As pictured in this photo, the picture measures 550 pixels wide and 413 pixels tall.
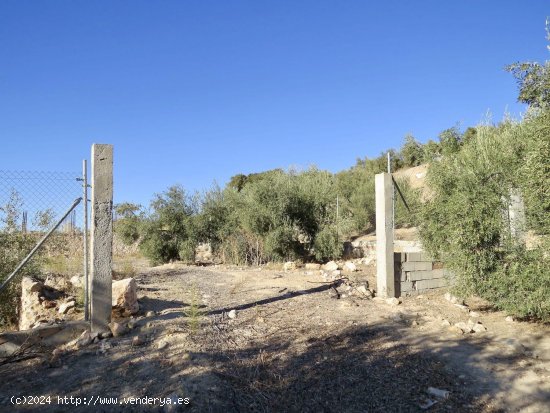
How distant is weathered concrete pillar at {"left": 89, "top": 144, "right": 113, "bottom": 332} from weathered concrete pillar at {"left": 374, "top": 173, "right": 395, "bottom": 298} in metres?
5.25

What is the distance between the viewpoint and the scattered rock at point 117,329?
5.27 meters

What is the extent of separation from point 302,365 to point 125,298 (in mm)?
3290

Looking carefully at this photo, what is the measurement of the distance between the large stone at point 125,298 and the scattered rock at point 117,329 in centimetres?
82

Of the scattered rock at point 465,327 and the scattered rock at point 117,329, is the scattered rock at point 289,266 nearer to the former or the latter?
the scattered rock at point 465,327

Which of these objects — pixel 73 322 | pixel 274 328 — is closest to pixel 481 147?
pixel 274 328

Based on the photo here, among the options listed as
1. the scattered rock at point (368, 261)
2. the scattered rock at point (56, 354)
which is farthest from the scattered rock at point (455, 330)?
the scattered rock at point (368, 261)

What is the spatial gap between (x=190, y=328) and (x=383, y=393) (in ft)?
9.12

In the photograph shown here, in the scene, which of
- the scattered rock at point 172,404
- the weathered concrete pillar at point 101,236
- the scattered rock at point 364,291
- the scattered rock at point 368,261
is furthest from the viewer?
the scattered rock at point 368,261

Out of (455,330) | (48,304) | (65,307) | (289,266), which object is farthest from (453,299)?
(48,304)

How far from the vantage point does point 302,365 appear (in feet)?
14.6

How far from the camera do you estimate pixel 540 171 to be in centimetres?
539

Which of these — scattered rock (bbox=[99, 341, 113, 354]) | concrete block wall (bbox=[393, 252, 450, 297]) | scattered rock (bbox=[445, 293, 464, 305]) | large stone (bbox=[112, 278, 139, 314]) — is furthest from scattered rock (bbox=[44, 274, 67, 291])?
scattered rock (bbox=[445, 293, 464, 305])

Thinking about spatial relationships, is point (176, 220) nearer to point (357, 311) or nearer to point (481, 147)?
point (357, 311)

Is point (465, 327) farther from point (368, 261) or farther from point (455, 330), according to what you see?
point (368, 261)
